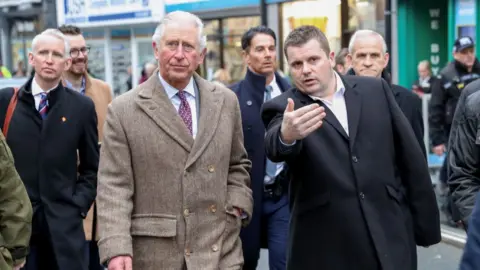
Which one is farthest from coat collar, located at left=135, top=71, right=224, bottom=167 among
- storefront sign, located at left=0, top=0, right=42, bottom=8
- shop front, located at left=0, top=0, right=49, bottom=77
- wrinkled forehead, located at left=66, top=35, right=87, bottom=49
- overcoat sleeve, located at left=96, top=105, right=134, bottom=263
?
storefront sign, located at left=0, top=0, right=42, bottom=8

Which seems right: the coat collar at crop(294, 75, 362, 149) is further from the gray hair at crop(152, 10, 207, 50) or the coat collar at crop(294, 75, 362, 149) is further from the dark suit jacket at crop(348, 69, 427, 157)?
the dark suit jacket at crop(348, 69, 427, 157)

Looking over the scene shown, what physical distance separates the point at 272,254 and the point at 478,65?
5435 millimetres

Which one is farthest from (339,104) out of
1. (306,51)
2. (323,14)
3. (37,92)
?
(323,14)

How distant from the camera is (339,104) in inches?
164

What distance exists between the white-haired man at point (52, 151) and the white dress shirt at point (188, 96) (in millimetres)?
1306

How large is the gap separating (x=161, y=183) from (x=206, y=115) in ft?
1.29

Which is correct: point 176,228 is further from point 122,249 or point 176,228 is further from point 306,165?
point 306,165

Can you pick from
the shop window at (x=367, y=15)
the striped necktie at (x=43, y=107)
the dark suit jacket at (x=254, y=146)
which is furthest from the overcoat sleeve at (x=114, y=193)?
the shop window at (x=367, y=15)

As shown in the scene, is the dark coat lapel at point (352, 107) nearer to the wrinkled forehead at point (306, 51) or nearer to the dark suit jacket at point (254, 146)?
the wrinkled forehead at point (306, 51)

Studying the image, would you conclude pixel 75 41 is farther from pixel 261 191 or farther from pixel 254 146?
pixel 261 191

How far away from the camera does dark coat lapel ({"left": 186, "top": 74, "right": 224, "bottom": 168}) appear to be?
402cm

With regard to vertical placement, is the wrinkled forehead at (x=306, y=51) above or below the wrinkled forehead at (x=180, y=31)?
below

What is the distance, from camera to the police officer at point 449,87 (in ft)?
32.8

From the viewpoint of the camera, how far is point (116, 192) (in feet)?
13.0
